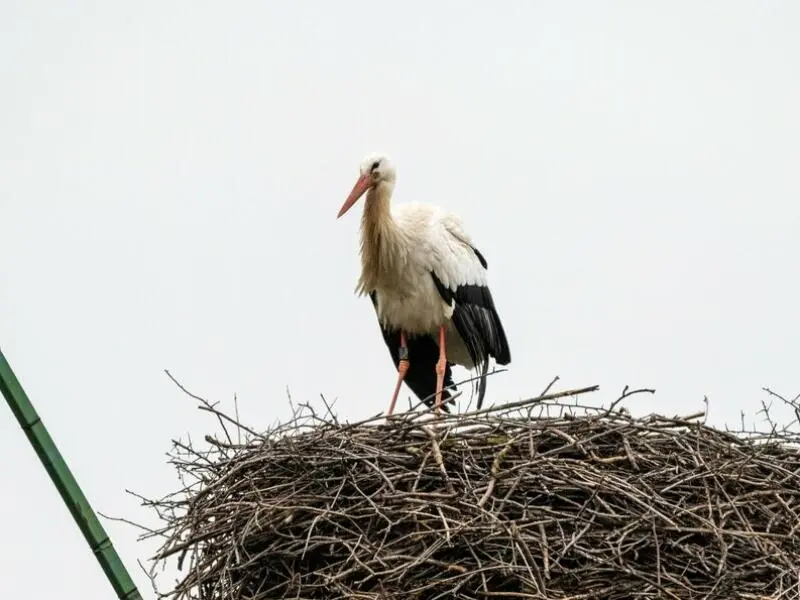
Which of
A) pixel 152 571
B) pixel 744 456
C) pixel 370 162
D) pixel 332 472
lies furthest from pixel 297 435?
pixel 370 162

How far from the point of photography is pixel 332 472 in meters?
5.56

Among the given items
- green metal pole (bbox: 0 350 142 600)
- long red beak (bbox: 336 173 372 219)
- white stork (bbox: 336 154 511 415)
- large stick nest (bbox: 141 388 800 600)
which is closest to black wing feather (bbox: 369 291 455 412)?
white stork (bbox: 336 154 511 415)

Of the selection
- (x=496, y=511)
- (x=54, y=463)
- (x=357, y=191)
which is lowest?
(x=496, y=511)

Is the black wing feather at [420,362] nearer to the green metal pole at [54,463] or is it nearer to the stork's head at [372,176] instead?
the stork's head at [372,176]

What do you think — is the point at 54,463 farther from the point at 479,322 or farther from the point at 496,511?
the point at 479,322

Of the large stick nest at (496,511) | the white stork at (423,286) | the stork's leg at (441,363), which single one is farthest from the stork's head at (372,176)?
the large stick nest at (496,511)

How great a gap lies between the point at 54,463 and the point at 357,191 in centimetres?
252

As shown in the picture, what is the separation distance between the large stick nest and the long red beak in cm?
190

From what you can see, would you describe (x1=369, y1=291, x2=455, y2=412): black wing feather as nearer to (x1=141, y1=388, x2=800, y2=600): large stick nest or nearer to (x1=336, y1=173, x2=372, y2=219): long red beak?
(x1=336, y1=173, x2=372, y2=219): long red beak

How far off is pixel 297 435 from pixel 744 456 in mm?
1495

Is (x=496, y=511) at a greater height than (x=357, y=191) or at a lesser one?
lesser

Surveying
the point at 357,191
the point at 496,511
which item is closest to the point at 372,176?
the point at 357,191

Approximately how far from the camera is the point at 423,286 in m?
7.64

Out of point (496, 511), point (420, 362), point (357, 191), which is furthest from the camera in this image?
point (420, 362)
